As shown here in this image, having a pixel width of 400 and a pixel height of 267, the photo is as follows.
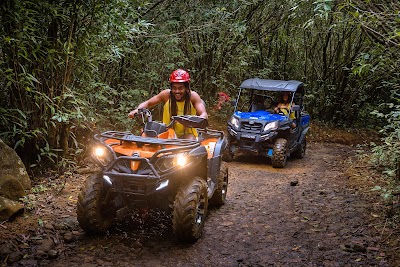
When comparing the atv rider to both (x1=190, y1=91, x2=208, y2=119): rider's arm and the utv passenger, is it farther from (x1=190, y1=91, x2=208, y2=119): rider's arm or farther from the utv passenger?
the utv passenger

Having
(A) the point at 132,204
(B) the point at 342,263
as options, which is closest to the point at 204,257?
(A) the point at 132,204

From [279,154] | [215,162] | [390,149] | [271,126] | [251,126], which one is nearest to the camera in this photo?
[215,162]

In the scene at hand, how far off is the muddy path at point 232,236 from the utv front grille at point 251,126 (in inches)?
97.3

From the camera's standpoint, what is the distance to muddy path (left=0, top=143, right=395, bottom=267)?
3.89m

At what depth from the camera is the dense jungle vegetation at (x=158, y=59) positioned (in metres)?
5.39

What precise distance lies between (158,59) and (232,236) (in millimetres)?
6744

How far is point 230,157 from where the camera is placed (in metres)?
9.11

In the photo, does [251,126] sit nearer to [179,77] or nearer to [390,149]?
[390,149]

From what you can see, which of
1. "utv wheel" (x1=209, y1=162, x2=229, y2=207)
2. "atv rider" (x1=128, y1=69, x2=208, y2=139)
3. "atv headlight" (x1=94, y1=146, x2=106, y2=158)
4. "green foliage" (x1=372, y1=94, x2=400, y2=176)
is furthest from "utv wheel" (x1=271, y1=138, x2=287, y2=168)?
"atv headlight" (x1=94, y1=146, x2=106, y2=158)

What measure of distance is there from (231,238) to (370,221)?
176 cm

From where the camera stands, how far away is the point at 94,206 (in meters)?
4.08

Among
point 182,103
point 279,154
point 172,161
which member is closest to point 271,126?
point 279,154

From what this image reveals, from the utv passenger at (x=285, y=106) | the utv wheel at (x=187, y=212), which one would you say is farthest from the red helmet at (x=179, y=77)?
the utv passenger at (x=285, y=106)

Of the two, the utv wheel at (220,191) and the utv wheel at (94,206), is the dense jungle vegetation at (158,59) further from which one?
the utv wheel at (220,191)
